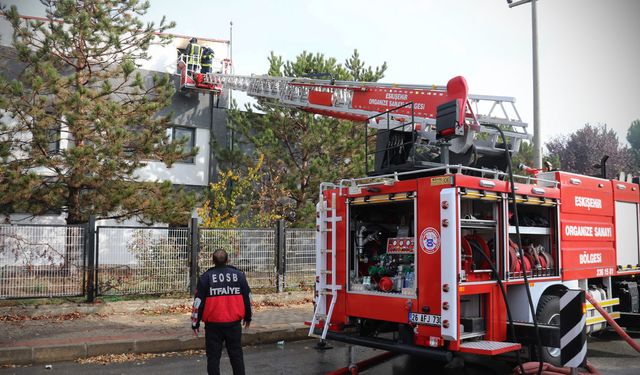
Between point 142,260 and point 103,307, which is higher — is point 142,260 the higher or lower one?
the higher one

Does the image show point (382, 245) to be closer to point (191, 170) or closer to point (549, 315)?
point (549, 315)

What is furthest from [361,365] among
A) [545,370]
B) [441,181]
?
[441,181]

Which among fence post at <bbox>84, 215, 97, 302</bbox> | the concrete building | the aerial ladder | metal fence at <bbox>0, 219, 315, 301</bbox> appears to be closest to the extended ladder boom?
the aerial ladder

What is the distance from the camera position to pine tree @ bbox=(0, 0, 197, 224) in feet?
40.2

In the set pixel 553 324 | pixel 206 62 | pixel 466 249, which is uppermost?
pixel 206 62

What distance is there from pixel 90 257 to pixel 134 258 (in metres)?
0.89

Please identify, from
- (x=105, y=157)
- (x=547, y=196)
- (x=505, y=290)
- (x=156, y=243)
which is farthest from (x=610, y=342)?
(x=105, y=157)

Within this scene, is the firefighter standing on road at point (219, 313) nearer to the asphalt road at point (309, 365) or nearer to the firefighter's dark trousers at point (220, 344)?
the firefighter's dark trousers at point (220, 344)

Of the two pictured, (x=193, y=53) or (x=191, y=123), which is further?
(x=191, y=123)

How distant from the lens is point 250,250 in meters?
13.1

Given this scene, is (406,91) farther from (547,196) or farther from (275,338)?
(275,338)

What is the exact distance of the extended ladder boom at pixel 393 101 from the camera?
761 cm

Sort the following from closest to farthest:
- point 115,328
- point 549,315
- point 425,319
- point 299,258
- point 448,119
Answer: point 425,319 < point 448,119 < point 549,315 < point 115,328 < point 299,258

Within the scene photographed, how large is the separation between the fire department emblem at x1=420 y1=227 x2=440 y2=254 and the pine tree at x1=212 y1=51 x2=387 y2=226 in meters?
10.9
